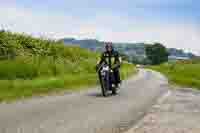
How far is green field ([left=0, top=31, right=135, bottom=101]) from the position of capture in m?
17.5

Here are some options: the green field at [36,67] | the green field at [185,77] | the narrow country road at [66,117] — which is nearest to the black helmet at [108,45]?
the green field at [36,67]

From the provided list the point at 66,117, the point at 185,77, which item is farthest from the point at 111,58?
the point at 185,77

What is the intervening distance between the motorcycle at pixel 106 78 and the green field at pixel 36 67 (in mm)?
2173

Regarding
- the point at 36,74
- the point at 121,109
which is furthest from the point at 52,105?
the point at 36,74

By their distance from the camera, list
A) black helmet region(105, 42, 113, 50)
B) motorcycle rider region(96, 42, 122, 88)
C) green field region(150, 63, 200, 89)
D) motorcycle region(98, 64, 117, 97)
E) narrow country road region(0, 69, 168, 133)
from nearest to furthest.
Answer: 1. narrow country road region(0, 69, 168, 133)
2. motorcycle region(98, 64, 117, 97)
3. black helmet region(105, 42, 113, 50)
4. motorcycle rider region(96, 42, 122, 88)
5. green field region(150, 63, 200, 89)

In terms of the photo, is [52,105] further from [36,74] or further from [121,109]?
[36,74]

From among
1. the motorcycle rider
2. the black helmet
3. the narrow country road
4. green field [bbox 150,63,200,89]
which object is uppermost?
the black helmet

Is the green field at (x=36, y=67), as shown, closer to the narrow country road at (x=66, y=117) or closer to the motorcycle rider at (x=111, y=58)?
the narrow country road at (x=66, y=117)

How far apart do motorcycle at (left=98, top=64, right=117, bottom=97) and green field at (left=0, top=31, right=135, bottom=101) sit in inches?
85.5

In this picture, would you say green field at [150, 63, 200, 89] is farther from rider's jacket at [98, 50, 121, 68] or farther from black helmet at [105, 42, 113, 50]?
black helmet at [105, 42, 113, 50]

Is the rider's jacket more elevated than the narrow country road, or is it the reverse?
the rider's jacket

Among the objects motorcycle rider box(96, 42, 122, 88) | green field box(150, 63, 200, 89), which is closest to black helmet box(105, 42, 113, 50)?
motorcycle rider box(96, 42, 122, 88)

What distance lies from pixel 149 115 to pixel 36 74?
12.8 m

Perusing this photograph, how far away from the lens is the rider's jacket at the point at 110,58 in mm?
17938
